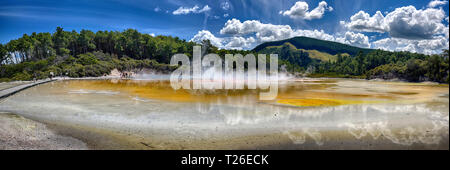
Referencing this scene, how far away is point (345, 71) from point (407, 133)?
148258 mm

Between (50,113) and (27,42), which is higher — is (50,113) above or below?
below

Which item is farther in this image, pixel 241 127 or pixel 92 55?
pixel 92 55

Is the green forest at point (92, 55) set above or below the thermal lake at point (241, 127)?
above

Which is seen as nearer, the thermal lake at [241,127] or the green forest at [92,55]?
the thermal lake at [241,127]

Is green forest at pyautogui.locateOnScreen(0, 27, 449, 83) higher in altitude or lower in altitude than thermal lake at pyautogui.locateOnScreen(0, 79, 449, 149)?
higher

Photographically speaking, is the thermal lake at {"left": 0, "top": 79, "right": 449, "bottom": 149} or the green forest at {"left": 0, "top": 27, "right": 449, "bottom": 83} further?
the green forest at {"left": 0, "top": 27, "right": 449, "bottom": 83}

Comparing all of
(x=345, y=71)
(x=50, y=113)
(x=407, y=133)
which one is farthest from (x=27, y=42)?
(x=345, y=71)

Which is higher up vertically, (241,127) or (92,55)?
(92,55)

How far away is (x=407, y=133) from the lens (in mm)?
9789
